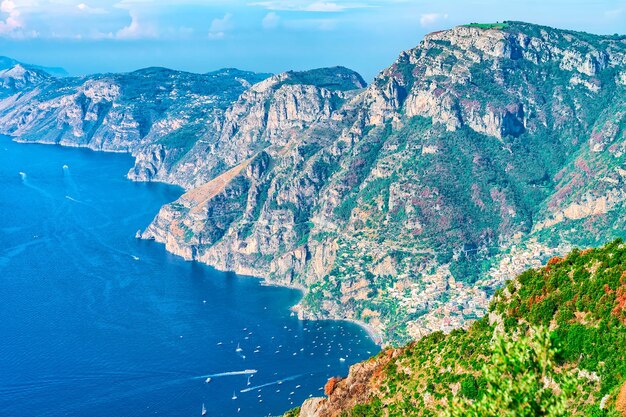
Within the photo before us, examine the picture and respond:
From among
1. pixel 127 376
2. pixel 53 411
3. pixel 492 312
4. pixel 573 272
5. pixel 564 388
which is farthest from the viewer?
pixel 127 376

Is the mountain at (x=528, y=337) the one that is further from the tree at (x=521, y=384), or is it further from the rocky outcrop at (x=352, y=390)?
the tree at (x=521, y=384)

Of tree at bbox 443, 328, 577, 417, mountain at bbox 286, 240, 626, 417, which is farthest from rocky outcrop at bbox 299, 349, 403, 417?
tree at bbox 443, 328, 577, 417

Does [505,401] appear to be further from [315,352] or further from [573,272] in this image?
[315,352]

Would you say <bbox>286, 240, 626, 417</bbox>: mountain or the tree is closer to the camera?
the tree

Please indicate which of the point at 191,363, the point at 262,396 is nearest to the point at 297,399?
the point at 262,396

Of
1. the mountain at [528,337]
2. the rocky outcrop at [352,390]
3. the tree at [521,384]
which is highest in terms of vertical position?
the tree at [521,384]

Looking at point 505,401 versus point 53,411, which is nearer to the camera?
point 505,401

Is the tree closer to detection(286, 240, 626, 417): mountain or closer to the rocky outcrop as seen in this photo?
detection(286, 240, 626, 417): mountain

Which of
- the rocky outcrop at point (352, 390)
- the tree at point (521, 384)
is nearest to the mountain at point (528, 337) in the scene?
the rocky outcrop at point (352, 390)

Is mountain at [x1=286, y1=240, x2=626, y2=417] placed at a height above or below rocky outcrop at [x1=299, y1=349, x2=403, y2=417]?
above
